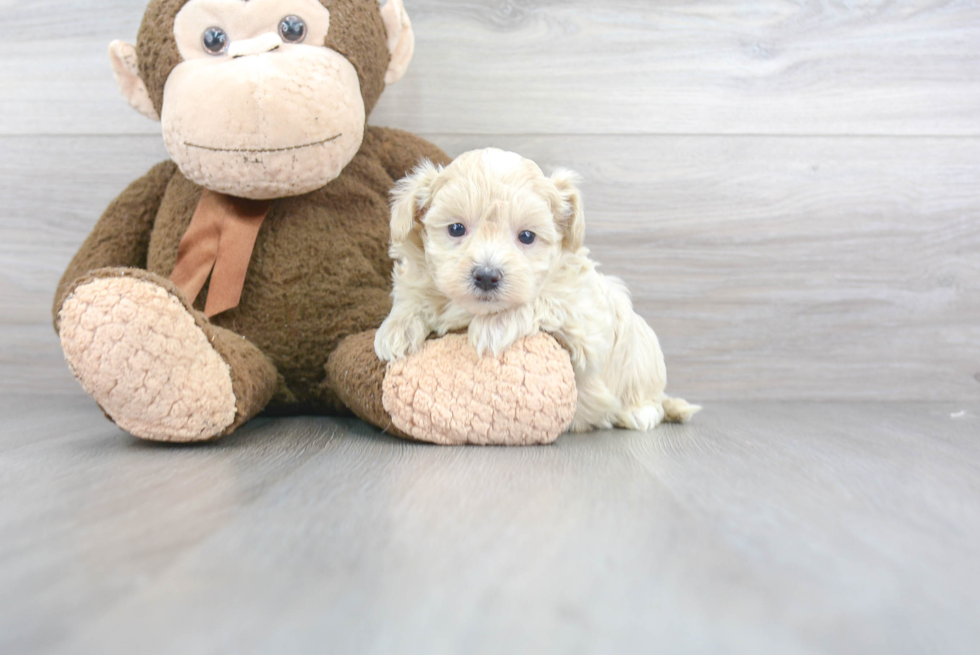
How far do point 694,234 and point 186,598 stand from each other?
1263 mm

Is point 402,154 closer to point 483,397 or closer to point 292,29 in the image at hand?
point 292,29

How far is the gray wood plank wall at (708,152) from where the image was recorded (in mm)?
1425

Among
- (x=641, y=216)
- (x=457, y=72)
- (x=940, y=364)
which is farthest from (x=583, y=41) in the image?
(x=940, y=364)

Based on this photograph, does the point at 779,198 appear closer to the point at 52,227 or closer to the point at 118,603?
the point at 118,603

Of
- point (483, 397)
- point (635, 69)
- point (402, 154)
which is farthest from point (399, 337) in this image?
point (635, 69)

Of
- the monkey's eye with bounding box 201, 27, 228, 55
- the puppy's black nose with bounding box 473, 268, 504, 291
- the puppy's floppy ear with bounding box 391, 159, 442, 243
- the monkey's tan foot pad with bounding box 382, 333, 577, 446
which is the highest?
the monkey's eye with bounding box 201, 27, 228, 55

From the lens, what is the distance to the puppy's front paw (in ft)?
3.14

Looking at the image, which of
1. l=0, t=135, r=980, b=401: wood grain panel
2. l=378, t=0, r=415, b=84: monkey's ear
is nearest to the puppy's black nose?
l=378, t=0, r=415, b=84: monkey's ear

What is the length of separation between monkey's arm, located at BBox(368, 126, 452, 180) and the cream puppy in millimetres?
211

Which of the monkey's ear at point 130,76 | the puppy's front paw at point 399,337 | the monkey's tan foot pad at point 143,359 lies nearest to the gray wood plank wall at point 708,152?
the monkey's ear at point 130,76

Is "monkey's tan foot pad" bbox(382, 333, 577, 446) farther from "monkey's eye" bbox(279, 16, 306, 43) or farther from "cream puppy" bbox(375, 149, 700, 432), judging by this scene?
"monkey's eye" bbox(279, 16, 306, 43)

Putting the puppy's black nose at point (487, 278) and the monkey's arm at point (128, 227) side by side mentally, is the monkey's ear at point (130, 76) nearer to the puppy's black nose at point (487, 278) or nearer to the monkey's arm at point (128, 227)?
the monkey's arm at point (128, 227)

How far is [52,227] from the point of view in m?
1.45

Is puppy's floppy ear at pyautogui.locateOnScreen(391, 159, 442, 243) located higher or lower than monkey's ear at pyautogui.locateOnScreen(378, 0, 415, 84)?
lower
